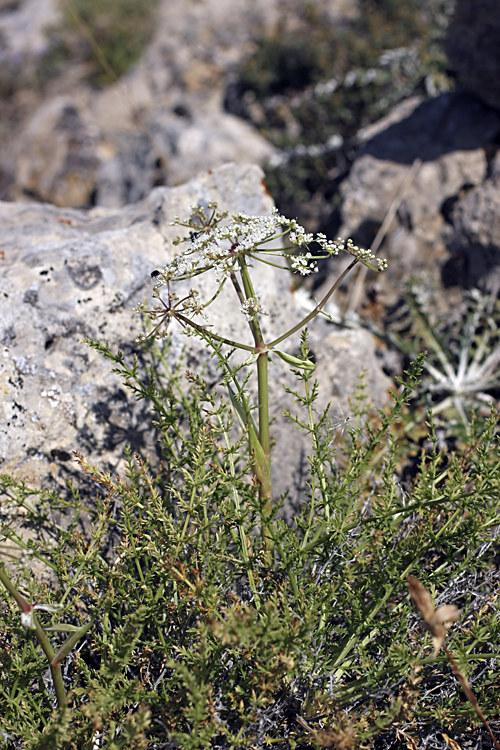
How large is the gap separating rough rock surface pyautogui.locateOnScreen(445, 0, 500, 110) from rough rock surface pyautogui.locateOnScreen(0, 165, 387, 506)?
2.68 metres

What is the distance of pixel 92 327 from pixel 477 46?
4.37 m

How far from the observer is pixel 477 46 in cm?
489

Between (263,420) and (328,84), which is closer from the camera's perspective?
(263,420)

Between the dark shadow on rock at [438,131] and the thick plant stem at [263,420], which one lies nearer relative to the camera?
the thick plant stem at [263,420]

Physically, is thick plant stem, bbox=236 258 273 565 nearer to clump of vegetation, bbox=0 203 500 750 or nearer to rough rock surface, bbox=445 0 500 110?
clump of vegetation, bbox=0 203 500 750

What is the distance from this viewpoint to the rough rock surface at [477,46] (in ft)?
15.6

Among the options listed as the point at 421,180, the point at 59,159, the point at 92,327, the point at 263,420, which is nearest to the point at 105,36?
the point at 59,159

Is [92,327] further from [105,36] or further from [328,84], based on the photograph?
[105,36]

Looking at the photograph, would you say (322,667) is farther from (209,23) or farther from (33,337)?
(209,23)

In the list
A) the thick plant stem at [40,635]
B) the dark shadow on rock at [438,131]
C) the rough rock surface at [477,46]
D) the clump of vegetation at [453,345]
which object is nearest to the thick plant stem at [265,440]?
the thick plant stem at [40,635]

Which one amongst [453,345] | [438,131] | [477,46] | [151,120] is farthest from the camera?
[151,120]

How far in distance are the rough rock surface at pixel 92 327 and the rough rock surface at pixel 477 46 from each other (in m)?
2.68

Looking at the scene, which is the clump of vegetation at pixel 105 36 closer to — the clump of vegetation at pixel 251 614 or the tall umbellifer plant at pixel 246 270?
the tall umbellifer plant at pixel 246 270

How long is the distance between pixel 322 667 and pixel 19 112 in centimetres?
1185
